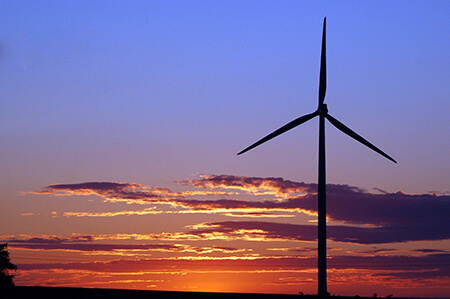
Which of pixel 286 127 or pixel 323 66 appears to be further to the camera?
pixel 323 66

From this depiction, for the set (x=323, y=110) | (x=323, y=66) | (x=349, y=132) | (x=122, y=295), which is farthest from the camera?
(x=323, y=66)

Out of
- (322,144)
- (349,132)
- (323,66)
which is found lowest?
(322,144)

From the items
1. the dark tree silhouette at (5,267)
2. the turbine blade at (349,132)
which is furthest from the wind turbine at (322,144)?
the dark tree silhouette at (5,267)

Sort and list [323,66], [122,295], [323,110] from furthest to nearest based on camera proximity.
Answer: [323,66] → [323,110] → [122,295]

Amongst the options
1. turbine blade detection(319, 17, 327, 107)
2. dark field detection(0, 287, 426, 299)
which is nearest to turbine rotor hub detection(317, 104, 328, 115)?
turbine blade detection(319, 17, 327, 107)

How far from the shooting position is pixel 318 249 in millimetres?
64500

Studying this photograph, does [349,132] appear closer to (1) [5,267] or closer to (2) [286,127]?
(2) [286,127]

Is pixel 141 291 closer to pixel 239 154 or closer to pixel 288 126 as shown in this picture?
pixel 239 154

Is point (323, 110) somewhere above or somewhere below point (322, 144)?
above

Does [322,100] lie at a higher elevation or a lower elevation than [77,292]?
higher

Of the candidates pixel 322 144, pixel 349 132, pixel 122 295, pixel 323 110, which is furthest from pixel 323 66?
pixel 122 295

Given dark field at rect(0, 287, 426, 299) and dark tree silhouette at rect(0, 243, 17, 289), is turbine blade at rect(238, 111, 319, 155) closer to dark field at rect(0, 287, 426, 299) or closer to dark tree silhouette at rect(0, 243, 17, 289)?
dark field at rect(0, 287, 426, 299)

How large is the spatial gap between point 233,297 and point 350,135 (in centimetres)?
2316

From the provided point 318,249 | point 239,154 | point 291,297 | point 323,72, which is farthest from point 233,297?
point 323,72
